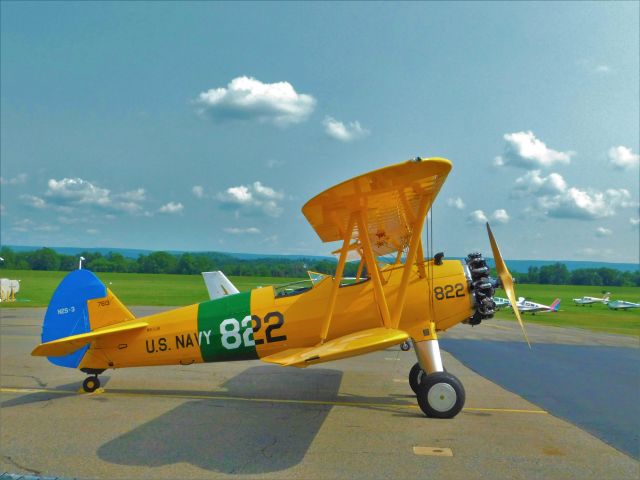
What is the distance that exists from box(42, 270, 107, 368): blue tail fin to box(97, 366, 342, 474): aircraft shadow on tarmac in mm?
2348

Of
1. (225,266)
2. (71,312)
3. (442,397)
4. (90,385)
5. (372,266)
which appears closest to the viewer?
(442,397)

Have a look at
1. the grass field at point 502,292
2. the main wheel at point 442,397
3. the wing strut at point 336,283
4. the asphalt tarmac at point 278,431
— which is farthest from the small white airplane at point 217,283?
the main wheel at point 442,397

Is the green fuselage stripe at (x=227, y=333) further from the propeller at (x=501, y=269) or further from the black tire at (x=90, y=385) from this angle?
the propeller at (x=501, y=269)

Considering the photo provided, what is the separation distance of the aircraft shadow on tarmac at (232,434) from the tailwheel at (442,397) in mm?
1554

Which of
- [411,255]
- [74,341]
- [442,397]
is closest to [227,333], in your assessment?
[74,341]

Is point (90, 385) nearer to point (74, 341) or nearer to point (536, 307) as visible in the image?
point (74, 341)

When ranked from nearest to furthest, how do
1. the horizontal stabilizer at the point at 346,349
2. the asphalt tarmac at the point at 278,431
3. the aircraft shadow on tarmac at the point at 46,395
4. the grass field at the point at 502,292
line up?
1. the asphalt tarmac at the point at 278,431
2. the horizontal stabilizer at the point at 346,349
3. the aircraft shadow on tarmac at the point at 46,395
4. the grass field at the point at 502,292

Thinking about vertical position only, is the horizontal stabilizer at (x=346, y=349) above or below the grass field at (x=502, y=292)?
above

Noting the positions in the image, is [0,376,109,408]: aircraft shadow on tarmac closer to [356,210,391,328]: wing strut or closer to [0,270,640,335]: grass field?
[0,270,640,335]: grass field

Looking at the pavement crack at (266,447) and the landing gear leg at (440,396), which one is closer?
the pavement crack at (266,447)

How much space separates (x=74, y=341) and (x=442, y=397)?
231 inches

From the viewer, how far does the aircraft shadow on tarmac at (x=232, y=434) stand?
15.5ft

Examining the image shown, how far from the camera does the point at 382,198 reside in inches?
239

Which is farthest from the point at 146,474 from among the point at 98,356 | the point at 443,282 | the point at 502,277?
the point at 502,277
